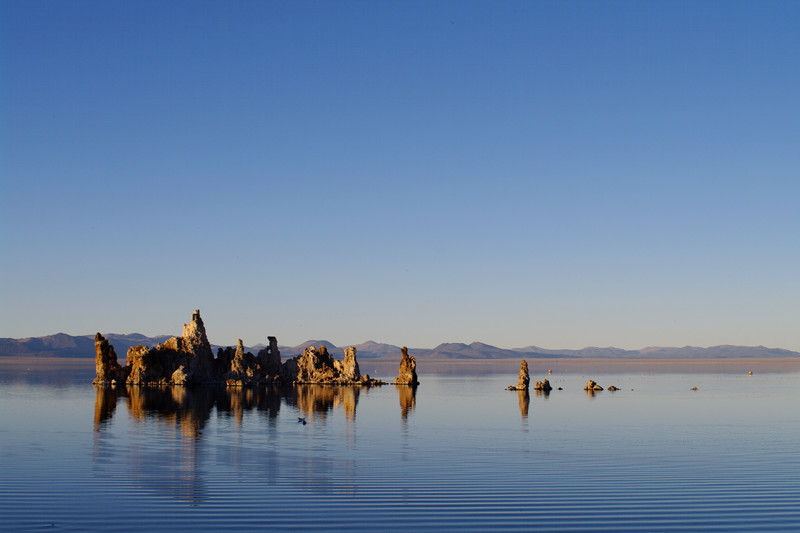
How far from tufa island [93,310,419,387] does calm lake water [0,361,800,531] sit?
164 feet

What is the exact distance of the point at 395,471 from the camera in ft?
94.7

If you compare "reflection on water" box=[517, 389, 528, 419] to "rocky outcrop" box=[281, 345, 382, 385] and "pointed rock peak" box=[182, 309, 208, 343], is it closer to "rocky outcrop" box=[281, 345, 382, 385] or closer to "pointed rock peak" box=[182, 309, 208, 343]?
"rocky outcrop" box=[281, 345, 382, 385]

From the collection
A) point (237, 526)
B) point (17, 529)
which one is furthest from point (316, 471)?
point (17, 529)

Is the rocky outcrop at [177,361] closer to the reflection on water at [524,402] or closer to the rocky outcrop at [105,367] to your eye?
the rocky outcrop at [105,367]

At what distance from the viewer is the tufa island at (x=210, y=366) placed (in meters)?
107

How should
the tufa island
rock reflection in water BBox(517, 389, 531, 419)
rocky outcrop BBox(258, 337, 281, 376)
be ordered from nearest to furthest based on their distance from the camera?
rock reflection in water BBox(517, 389, 531, 419) < the tufa island < rocky outcrop BBox(258, 337, 281, 376)

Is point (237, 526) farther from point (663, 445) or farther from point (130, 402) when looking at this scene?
point (130, 402)

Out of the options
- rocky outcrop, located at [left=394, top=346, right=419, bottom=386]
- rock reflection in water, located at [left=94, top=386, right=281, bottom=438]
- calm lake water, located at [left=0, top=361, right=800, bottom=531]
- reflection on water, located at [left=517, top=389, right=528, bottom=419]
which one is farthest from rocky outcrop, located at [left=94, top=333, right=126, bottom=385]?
reflection on water, located at [left=517, top=389, right=528, bottom=419]

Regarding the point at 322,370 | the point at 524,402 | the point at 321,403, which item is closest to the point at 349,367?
the point at 322,370

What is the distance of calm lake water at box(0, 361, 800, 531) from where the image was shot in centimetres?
2009

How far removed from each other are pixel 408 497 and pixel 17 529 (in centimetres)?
1065

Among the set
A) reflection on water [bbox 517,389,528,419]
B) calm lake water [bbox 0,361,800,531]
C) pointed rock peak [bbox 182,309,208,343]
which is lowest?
reflection on water [bbox 517,389,528,419]

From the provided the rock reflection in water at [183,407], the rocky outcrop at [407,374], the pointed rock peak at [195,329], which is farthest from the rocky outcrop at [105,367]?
the rocky outcrop at [407,374]

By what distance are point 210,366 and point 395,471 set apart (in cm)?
9128
